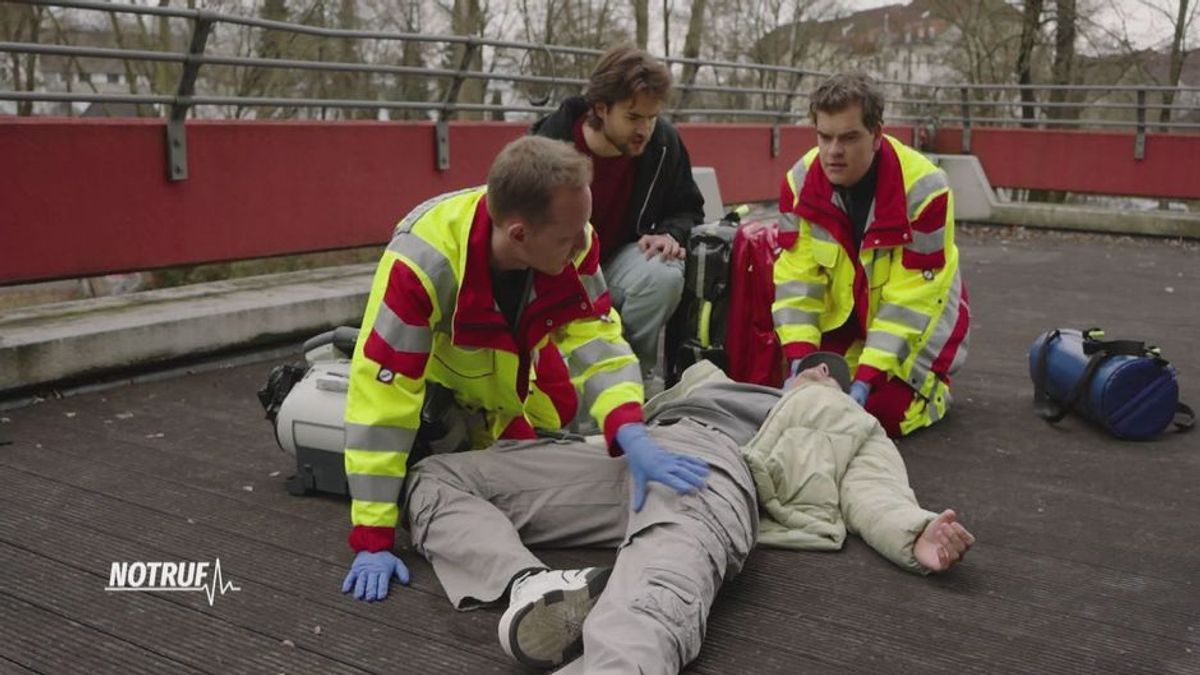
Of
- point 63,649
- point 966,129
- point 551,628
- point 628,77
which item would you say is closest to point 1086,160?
point 966,129

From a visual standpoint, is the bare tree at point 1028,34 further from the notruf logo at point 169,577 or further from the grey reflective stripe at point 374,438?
the notruf logo at point 169,577

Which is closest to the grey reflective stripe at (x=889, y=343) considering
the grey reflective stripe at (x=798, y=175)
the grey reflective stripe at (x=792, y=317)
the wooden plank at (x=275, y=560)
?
the grey reflective stripe at (x=792, y=317)

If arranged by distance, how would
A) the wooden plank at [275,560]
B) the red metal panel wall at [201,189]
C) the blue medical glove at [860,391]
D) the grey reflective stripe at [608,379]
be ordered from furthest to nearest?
the red metal panel wall at [201,189], the blue medical glove at [860,391], the grey reflective stripe at [608,379], the wooden plank at [275,560]

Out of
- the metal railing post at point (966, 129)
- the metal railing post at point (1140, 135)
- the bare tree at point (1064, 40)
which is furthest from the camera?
the bare tree at point (1064, 40)

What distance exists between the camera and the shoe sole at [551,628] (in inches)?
90.8

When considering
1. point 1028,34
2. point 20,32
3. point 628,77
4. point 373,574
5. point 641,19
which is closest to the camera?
point 373,574

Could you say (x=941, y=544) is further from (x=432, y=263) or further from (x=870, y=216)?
(x=870, y=216)

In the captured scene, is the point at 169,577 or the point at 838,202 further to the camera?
the point at 838,202

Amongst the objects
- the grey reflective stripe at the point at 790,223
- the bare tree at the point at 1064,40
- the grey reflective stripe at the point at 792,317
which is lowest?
the grey reflective stripe at the point at 792,317

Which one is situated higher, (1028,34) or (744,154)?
(1028,34)

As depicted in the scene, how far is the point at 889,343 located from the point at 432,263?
1919 millimetres

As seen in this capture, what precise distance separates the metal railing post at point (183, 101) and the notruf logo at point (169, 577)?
9.41ft

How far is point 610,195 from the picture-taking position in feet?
14.2

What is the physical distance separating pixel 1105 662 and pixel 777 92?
9532 millimetres
